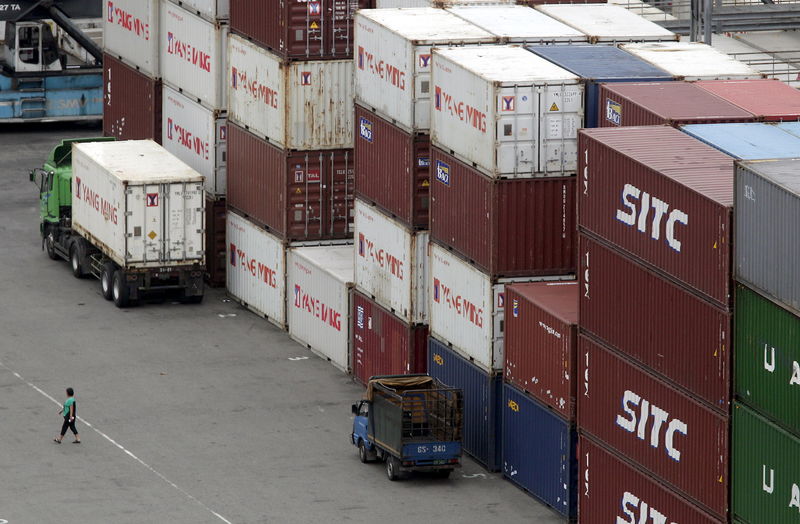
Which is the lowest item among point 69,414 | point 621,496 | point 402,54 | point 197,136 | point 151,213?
point 69,414

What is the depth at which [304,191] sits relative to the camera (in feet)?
191

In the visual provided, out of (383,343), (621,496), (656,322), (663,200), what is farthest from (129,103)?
(663,200)

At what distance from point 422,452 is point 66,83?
44.8 meters

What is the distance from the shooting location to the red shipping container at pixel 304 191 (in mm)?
58062

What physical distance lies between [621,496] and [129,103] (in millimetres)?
33927

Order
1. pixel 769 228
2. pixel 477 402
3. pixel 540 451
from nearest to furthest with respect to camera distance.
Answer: pixel 769 228
pixel 540 451
pixel 477 402

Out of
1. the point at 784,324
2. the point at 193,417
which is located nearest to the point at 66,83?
the point at 193,417

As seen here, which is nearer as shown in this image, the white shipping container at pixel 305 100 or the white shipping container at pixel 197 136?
the white shipping container at pixel 305 100

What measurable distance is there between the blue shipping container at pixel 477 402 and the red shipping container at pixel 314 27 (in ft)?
37.9

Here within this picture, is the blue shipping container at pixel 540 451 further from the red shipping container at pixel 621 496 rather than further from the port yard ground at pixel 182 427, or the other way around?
the red shipping container at pixel 621 496

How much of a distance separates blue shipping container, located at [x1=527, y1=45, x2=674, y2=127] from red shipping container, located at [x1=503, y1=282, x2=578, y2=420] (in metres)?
3.98

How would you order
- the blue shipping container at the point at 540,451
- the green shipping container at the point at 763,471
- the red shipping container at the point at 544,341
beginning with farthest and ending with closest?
the blue shipping container at the point at 540,451
the red shipping container at the point at 544,341
the green shipping container at the point at 763,471

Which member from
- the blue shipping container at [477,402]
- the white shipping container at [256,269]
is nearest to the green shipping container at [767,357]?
the blue shipping container at [477,402]

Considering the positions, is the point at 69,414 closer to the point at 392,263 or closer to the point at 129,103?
the point at 392,263
